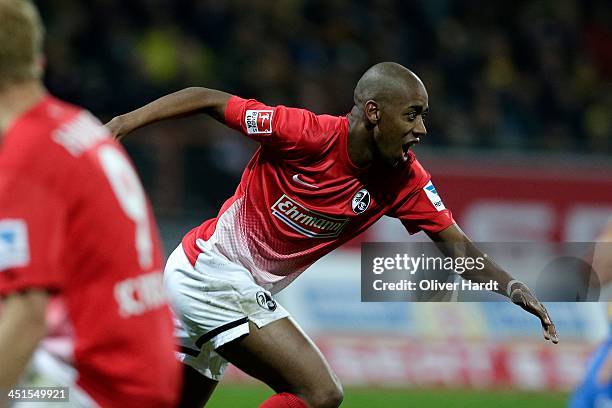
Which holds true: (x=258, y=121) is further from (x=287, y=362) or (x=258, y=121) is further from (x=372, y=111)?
(x=287, y=362)

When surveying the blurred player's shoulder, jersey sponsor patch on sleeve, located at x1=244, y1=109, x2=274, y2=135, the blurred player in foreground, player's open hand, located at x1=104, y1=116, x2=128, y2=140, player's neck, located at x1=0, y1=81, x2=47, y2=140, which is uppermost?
jersey sponsor patch on sleeve, located at x1=244, y1=109, x2=274, y2=135

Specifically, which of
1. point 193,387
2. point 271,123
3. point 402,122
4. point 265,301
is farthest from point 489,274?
point 193,387

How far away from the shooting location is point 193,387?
17.6ft

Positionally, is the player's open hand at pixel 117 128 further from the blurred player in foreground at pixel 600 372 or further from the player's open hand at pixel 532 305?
the blurred player in foreground at pixel 600 372

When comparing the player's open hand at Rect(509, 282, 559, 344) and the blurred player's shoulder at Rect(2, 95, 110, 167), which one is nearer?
the blurred player's shoulder at Rect(2, 95, 110, 167)

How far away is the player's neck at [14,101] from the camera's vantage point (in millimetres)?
2938

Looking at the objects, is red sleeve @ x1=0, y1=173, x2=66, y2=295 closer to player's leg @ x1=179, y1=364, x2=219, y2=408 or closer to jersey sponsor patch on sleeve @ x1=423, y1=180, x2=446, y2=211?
player's leg @ x1=179, y1=364, x2=219, y2=408

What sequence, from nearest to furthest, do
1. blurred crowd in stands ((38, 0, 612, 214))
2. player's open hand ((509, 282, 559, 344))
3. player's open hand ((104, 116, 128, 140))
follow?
player's open hand ((104, 116, 128, 140)) < player's open hand ((509, 282, 559, 344)) < blurred crowd in stands ((38, 0, 612, 214))

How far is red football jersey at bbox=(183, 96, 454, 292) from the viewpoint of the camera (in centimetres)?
527

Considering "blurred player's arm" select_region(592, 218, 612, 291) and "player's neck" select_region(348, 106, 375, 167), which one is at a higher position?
"player's neck" select_region(348, 106, 375, 167)

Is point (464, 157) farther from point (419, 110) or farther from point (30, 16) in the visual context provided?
point (30, 16)

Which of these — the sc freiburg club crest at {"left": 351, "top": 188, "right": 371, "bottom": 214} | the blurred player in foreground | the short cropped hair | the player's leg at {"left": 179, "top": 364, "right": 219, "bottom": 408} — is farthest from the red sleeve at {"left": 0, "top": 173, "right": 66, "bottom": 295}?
the blurred player in foreground

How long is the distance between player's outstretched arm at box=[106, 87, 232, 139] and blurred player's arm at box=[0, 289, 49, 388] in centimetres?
207

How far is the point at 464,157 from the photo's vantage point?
41.6 feet
